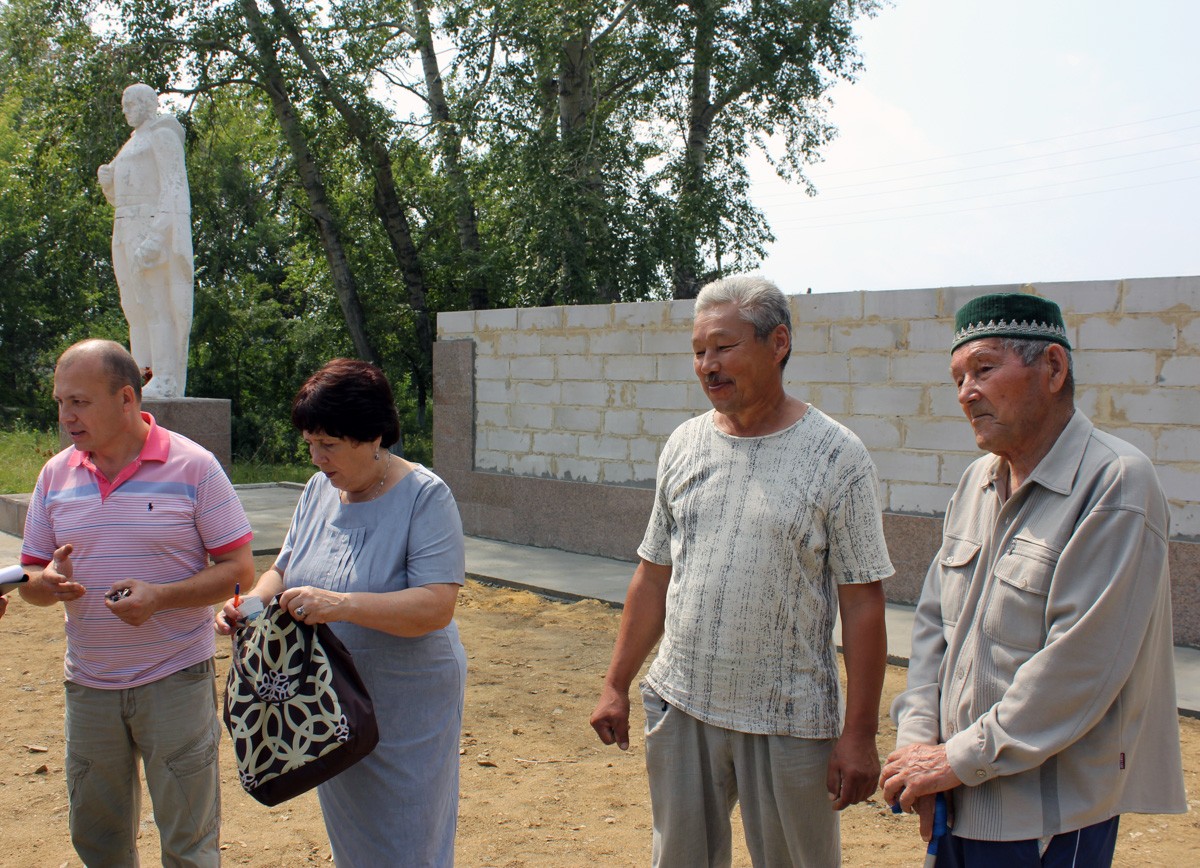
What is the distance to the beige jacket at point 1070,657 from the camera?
73.8 inches

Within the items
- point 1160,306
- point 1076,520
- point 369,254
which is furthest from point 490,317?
point 369,254

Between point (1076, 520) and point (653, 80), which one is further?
point (653, 80)

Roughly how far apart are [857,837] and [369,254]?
58.8 ft

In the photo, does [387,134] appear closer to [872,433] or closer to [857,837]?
[872,433]

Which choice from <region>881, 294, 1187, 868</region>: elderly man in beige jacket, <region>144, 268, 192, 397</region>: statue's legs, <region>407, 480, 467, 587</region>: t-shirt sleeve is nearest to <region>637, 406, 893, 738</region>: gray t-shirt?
<region>881, 294, 1187, 868</region>: elderly man in beige jacket

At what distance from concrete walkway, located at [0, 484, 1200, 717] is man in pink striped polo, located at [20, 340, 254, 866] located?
444 cm

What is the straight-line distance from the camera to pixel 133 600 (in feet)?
9.07

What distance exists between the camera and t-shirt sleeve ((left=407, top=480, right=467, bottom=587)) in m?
2.53

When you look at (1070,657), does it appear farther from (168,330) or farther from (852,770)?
(168,330)

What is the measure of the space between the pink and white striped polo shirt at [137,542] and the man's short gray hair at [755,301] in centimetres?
144

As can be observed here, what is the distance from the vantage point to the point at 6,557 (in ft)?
A: 30.1

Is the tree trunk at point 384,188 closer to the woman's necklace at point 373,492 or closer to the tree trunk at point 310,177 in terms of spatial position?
the tree trunk at point 310,177

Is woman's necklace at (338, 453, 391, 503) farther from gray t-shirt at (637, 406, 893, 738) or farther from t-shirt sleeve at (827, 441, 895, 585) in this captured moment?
t-shirt sleeve at (827, 441, 895, 585)

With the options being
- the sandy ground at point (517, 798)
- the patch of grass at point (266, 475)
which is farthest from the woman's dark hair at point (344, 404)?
the patch of grass at point (266, 475)
